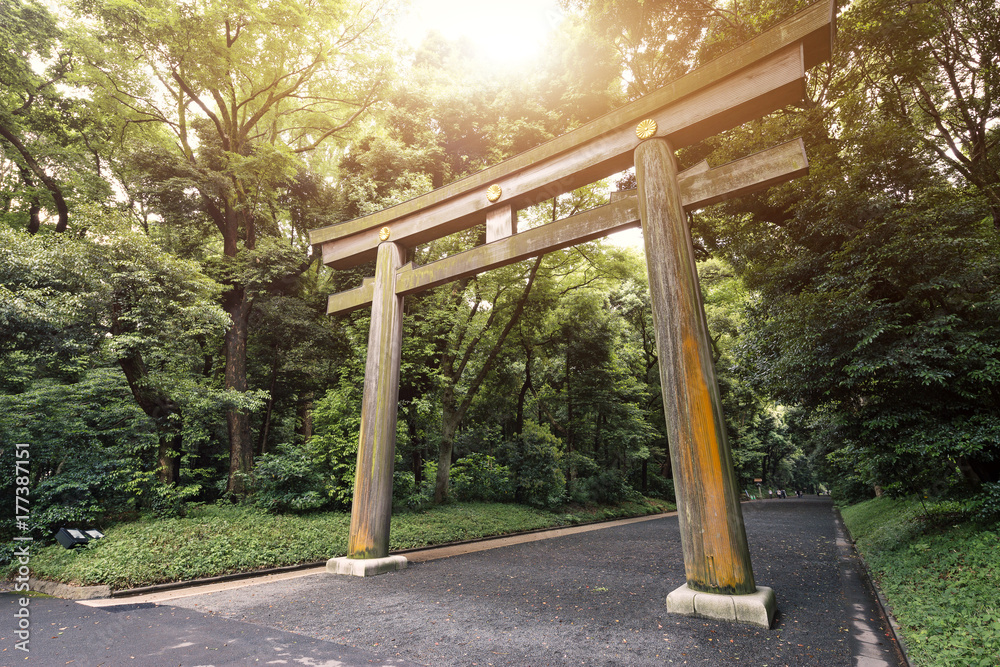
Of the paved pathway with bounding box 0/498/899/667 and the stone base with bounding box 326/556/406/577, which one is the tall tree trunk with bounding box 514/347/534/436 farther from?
the stone base with bounding box 326/556/406/577

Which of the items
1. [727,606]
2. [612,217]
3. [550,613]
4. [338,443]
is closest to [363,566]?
[550,613]

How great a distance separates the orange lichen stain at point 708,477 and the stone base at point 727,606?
109 mm

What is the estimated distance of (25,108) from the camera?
39.3ft

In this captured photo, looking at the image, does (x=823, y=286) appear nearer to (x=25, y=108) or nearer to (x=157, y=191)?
(x=157, y=191)

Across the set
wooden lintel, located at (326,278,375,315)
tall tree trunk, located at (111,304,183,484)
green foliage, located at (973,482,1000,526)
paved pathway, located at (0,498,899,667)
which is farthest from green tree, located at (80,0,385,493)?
green foliage, located at (973,482,1000,526)

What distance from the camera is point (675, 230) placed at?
406cm

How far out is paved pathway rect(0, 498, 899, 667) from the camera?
2.87 metres

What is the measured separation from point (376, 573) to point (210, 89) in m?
13.1

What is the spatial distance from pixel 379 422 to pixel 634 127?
15.2 feet

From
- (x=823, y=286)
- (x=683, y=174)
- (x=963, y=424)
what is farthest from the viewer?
(x=823, y=286)

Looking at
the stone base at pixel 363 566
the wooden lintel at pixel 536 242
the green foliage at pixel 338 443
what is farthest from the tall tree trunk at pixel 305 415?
the wooden lintel at pixel 536 242

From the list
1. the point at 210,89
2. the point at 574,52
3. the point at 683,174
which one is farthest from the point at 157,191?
the point at 683,174

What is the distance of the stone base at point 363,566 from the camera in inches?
209

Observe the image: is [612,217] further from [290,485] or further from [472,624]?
[290,485]
